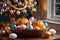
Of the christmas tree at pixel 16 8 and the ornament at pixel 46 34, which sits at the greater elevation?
the christmas tree at pixel 16 8

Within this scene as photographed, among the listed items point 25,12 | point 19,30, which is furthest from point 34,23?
point 25,12

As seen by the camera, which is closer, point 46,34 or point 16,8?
point 46,34

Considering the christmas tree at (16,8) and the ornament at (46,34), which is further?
the christmas tree at (16,8)

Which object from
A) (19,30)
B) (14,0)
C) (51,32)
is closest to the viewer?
(19,30)

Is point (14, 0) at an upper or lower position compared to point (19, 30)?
upper

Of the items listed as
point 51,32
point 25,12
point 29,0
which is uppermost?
point 29,0

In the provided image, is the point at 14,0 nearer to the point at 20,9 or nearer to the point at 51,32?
the point at 20,9

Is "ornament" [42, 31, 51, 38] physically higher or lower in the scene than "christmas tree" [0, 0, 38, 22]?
lower

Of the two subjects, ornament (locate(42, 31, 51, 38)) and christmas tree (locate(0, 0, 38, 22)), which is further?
christmas tree (locate(0, 0, 38, 22))

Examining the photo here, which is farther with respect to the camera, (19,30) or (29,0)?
(29,0)

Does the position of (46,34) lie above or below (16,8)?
below

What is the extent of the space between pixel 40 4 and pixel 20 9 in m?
0.41

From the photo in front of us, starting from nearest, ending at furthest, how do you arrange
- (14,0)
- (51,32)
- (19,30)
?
1. (19,30)
2. (51,32)
3. (14,0)

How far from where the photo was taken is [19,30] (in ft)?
4.85
